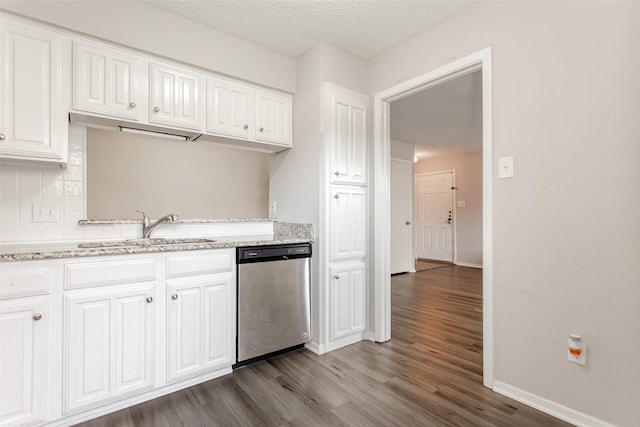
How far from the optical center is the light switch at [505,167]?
1.85 metres

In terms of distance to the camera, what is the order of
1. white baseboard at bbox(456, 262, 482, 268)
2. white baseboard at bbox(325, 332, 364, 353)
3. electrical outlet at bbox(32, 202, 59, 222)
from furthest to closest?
white baseboard at bbox(456, 262, 482, 268) < white baseboard at bbox(325, 332, 364, 353) < electrical outlet at bbox(32, 202, 59, 222)

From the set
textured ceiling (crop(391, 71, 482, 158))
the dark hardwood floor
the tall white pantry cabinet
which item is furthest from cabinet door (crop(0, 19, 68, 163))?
textured ceiling (crop(391, 71, 482, 158))

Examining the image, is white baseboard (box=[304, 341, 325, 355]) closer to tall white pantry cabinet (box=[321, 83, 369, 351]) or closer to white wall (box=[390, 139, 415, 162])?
tall white pantry cabinet (box=[321, 83, 369, 351])

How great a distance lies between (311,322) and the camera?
252cm

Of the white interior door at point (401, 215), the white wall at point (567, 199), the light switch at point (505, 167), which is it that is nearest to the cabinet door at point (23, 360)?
the white wall at point (567, 199)

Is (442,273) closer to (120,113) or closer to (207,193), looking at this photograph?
(207,193)

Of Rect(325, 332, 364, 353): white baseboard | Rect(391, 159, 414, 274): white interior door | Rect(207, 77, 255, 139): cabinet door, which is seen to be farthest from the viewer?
Rect(391, 159, 414, 274): white interior door

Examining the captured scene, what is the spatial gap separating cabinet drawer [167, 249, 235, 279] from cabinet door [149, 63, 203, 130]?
0.96 metres

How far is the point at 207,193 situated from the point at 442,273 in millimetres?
4556

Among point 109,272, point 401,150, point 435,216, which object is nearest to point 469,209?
point 435,216

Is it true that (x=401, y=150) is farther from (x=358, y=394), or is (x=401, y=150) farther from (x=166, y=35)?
(x=358, y=394)

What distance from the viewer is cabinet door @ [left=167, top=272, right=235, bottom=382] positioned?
1880 mm

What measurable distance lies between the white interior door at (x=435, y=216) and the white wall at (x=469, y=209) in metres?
0.19

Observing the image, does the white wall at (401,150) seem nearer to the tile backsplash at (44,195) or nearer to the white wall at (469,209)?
the white wall at (469,209)
